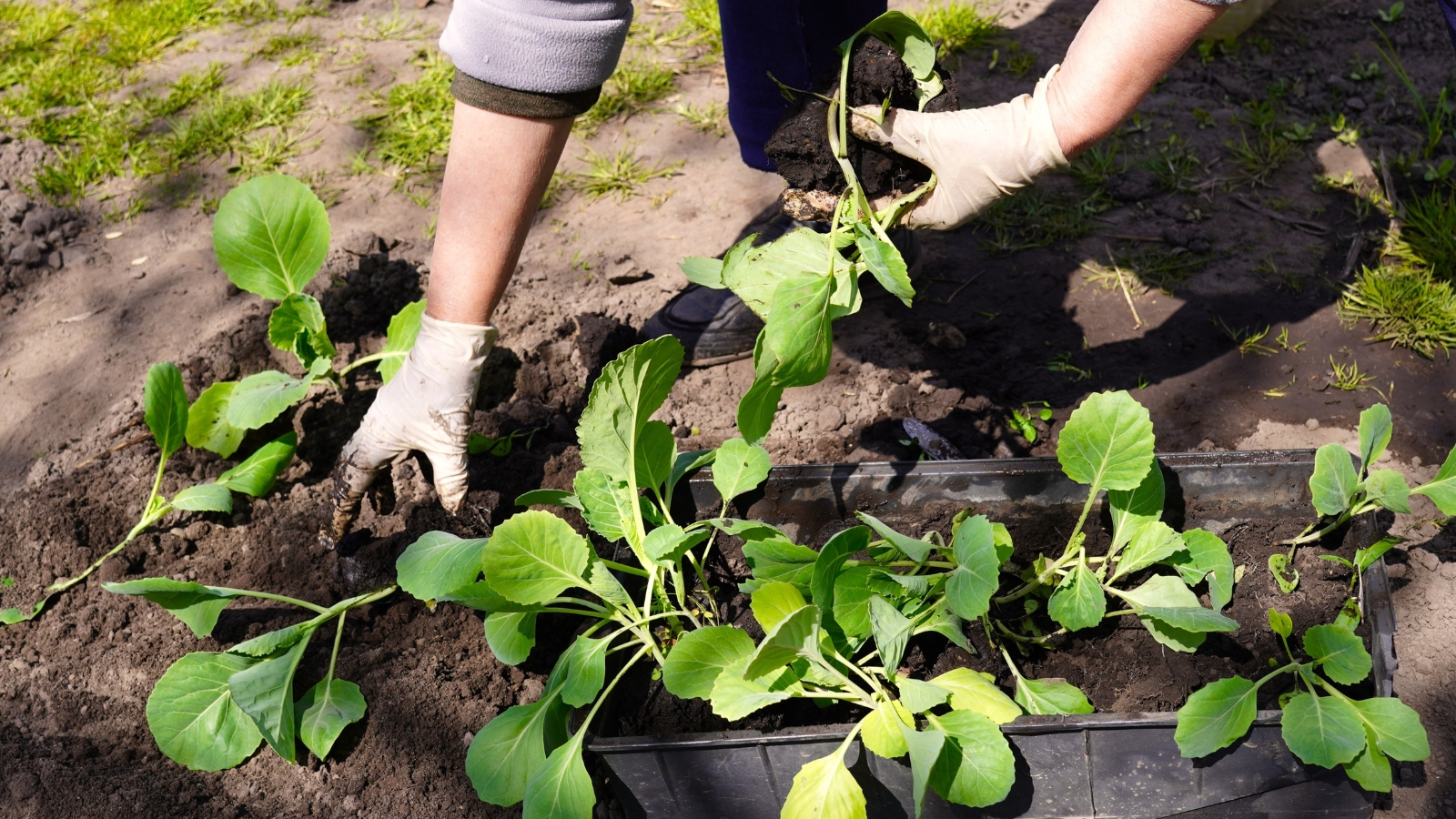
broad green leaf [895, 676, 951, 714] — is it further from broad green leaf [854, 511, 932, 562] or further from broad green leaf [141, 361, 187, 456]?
broad green leaf [141, 361, 187, 456]

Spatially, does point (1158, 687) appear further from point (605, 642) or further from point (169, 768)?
point (169, 768)

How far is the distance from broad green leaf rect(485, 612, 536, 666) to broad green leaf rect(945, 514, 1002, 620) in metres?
0.69

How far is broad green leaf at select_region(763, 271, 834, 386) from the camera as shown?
134 centimetres

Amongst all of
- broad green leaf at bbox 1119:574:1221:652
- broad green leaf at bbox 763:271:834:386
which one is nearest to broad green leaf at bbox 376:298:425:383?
broad green leaf at bbox 763:271:834:386

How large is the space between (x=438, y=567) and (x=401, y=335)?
0.80 metres

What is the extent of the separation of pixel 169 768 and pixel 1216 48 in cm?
371

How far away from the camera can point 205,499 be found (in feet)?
6.73

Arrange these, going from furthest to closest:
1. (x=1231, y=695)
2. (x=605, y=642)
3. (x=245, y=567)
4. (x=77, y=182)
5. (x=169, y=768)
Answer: (x=77, y=182) < (x=245, y=567) < (x=169, y=768) < (x=605, y=642) < (x=1231, y=695)

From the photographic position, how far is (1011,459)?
1.78m

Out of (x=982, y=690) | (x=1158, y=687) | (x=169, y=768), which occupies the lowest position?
(x=169, y=768)

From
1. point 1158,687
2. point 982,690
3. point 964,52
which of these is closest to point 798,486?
point 982,690

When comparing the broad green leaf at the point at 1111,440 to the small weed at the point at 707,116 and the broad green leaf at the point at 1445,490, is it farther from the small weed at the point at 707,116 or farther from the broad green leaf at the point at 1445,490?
the small weed at the point at 707,116

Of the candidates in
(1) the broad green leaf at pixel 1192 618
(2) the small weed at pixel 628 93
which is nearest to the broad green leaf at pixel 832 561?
(1) the broad green leaf at pixel 1192 618

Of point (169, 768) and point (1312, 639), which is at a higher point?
point (1312, 639)
